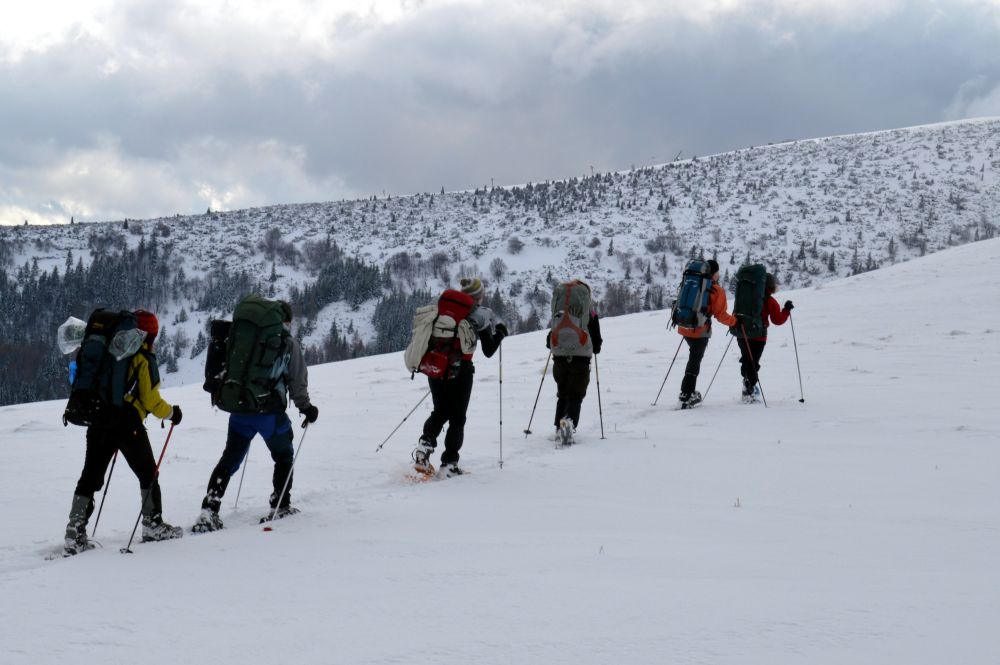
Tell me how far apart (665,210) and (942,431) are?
431ft

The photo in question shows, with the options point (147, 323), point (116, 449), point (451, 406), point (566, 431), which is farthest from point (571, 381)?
point (116, 449)

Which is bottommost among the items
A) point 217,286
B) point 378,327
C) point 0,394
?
point 0,394

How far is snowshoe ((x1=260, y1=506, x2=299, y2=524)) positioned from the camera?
6242 millimetres

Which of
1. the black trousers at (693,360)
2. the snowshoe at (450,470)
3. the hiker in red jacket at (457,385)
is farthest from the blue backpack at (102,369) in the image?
the black trousers at (693,360)

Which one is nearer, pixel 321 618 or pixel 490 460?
pixel 321 618

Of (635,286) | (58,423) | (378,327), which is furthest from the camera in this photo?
(378,327)

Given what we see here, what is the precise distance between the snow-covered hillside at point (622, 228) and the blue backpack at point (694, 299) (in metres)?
96.2

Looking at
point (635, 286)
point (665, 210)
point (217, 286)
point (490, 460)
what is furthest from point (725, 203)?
point (490, 460)

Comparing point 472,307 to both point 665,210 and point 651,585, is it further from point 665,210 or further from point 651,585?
point 665,210

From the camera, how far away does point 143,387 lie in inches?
227

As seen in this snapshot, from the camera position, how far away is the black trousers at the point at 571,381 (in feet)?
30.3

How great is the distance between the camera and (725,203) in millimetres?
130625

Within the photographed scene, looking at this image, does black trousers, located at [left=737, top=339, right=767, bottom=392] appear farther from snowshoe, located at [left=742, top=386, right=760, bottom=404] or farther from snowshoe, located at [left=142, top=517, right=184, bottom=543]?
snowshoe, located at [left=142, top=517, right=184, bottom=543]

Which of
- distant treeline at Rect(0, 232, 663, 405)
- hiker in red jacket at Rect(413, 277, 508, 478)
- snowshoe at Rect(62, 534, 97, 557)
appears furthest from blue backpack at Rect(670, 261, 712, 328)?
distant treeline at Rect(0, 232, 663, 405)
